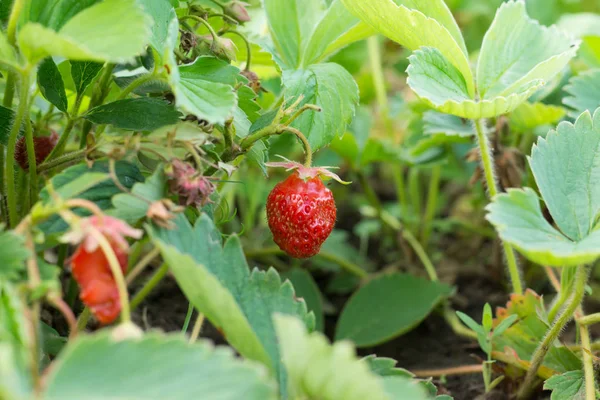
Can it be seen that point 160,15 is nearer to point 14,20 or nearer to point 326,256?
point 14,20

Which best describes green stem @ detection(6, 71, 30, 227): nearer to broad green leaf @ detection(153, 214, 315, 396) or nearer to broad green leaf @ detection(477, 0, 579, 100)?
broad green leaf @ detection(153, 214, 315, 396)

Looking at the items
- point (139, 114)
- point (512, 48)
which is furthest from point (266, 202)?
point (512, 48)

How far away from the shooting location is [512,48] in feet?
3.41

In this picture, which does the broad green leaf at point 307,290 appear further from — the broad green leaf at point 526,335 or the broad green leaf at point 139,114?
the broad green leaf at point 139,114

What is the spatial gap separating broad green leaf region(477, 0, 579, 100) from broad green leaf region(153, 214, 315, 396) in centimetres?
44

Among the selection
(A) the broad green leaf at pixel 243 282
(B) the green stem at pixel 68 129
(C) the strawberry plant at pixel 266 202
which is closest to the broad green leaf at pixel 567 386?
(C) the strawberry plant at pixel 266 202

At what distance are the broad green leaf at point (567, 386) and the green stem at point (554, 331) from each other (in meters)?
0.04

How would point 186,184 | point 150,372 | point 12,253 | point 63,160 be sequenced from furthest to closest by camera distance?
point 63,160 → point 186,184 → point 12,253 → point 150,372

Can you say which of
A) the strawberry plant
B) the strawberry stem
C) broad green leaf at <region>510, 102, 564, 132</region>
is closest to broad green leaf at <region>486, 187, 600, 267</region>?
the strawberry plant

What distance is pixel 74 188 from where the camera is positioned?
2.21 feet

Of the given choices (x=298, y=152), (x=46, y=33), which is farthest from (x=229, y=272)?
(x=298, y=152)

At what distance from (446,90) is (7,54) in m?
0.55

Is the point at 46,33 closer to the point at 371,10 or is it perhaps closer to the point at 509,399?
the point at 371,10

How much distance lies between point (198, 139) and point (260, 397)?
35 cm
